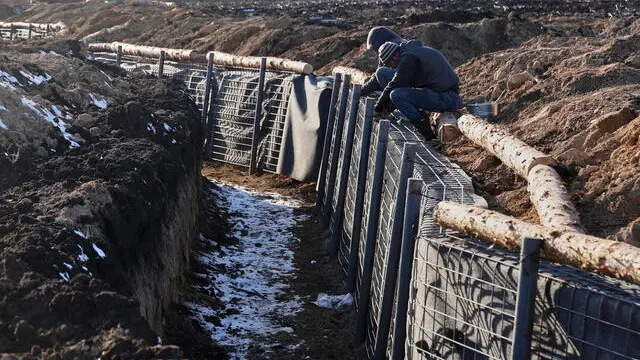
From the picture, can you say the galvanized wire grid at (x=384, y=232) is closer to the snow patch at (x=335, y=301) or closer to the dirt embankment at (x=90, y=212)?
the snow patch at (x=335, y=301)

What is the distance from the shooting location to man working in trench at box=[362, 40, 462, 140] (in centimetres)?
1141

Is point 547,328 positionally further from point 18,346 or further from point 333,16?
point 333,16

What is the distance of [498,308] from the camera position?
5.18 metres

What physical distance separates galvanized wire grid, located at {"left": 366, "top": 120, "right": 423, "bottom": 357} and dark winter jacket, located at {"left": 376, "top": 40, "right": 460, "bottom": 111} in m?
2.94

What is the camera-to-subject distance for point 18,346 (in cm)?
458

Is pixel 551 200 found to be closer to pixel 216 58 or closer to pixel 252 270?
pixel 252 270

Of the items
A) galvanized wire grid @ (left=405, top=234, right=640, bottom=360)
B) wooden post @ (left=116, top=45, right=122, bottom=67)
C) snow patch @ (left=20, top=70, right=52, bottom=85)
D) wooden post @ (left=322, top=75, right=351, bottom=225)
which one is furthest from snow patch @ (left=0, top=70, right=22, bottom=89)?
wooden post @ (left=116, top=45, right=122, bottom=67)

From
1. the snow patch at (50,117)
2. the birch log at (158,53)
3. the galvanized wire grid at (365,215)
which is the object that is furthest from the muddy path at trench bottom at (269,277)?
the birch log at (158,53)

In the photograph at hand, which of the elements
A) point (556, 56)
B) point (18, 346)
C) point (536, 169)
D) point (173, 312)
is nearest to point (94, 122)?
point (173, 312)

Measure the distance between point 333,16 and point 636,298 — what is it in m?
30.1

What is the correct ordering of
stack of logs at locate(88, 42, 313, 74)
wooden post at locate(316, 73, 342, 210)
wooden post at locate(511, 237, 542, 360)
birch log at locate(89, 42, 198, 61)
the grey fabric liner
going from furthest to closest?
birch log at locate(89, 42, 198, 61) < stack of logs at locate(88, 42, 313, 74) < the grey fabric liner < wooden post at locate(316, 73, 342, 210) < wooden post at locate(511, 237, 542, 360)

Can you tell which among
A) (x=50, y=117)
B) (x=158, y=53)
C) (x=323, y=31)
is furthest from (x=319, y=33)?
(x=50, y=117)

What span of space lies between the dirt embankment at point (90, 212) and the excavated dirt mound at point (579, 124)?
9.66 feet

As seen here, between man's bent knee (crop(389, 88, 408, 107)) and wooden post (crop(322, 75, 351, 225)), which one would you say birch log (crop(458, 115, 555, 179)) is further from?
wooden post (crop(322, 75, 351, 225))
